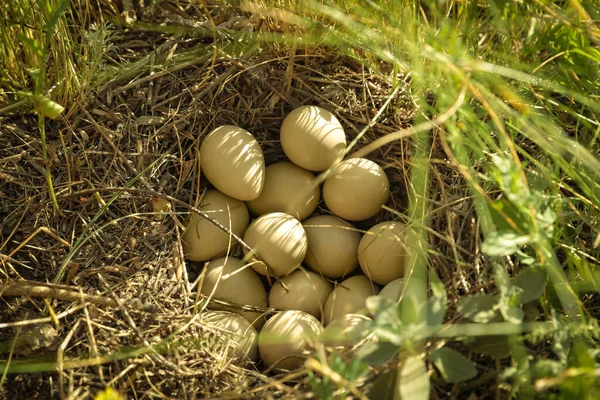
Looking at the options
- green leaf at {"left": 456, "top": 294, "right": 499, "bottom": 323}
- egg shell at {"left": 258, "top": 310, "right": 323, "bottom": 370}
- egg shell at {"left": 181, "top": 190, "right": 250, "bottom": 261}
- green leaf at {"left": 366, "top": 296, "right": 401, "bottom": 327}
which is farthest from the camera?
egg shell at {"left": 181, "top": 190, "right": 250, "bottom": 261}

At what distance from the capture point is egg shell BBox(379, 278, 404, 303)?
1.41 metres

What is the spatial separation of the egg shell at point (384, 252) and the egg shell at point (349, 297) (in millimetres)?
29

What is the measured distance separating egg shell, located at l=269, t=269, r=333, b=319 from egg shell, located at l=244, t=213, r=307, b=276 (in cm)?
3

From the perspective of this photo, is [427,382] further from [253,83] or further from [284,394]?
[253,83]

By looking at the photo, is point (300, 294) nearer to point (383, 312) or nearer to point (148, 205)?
point (148, 205)

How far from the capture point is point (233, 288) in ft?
5.05

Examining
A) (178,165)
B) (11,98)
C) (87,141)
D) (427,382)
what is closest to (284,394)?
(427,382)

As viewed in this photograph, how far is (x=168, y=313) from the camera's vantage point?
1388 millimetres

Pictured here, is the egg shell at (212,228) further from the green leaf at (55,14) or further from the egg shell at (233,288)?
the green leaf at (55,14)

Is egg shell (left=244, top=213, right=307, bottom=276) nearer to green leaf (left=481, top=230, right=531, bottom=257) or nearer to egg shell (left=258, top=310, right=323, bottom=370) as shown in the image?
egg shell (left=258, top=310, right=323, bottom=370)

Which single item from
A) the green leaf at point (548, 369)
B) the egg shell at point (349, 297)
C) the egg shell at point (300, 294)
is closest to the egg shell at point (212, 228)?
the egg shell at point (300, 294)

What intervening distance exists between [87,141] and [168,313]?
1.55ft

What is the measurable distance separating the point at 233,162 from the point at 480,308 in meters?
0.70

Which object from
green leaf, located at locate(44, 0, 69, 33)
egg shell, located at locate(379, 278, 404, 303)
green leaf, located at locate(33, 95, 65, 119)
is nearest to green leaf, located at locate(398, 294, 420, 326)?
egg shell, located at locate(379, 278, 404, 303)
